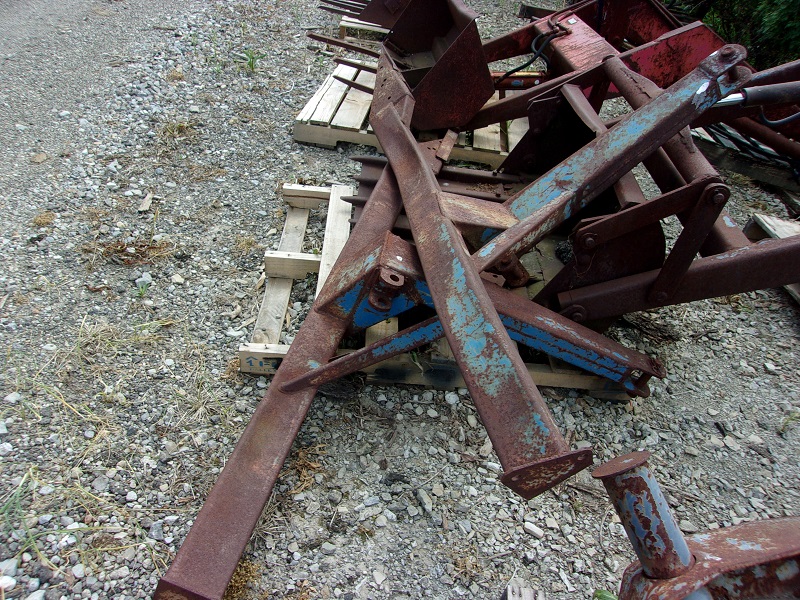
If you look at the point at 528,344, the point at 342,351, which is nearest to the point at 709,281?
the point at 528,344

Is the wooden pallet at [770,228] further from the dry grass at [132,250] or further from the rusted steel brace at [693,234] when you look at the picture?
the dry grass at [132,250]

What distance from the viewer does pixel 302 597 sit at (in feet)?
6.58

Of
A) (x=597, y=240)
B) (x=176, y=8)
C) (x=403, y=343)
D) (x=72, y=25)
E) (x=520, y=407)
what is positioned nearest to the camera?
(x=520, y=407)

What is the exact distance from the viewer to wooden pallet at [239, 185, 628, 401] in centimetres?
268

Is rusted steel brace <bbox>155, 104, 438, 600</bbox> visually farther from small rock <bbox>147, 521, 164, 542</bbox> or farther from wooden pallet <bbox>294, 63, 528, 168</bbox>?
wooden pallet <bbox>294, 63, 528, 168</bbox>

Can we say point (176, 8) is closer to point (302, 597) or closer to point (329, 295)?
point (329, 295)

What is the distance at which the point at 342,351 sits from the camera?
2670mm

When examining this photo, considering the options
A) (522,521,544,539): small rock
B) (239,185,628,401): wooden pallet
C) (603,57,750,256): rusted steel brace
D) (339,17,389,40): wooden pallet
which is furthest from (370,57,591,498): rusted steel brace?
(339,17,389,40): wooden pallet

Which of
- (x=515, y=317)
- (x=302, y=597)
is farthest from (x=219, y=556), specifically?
(x=515, y=317)

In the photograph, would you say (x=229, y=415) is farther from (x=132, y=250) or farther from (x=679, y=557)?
(x=679, y=557)

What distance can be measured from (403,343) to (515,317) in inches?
18.8

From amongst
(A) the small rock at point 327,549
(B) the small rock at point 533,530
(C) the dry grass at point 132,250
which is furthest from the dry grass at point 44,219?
(B) the small rock at point 533,530

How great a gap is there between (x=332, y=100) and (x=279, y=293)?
2038 mm

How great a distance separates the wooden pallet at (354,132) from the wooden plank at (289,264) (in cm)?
141
